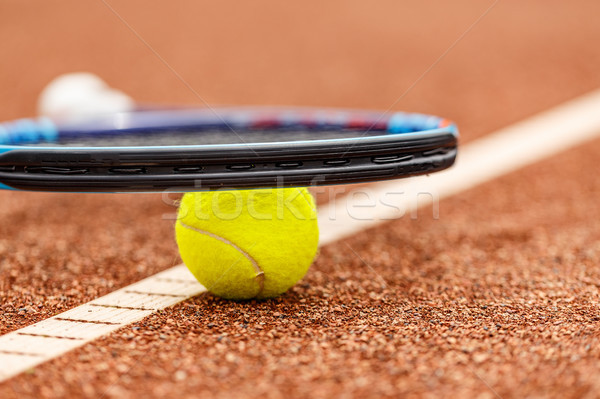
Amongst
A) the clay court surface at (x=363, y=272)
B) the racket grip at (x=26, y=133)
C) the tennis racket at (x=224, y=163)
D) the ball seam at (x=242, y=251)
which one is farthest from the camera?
the racket grip at (x=26, y=133)

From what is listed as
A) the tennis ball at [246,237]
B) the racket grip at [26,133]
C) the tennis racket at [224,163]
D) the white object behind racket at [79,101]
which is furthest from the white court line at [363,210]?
the white object behind racket at [79,101]

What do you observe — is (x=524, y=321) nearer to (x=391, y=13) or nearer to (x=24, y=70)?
(x=24, y=70)

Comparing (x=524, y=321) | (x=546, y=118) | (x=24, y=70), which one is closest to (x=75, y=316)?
(x=524, y=321)

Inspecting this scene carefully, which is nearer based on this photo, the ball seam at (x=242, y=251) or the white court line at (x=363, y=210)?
the white court line at (x=363, y=210)

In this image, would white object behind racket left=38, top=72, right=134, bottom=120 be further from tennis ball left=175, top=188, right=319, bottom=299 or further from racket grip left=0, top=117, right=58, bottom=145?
tennis ball left=175, top=188, right=319, bottom=299

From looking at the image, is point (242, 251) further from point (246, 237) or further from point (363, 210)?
point (363, 210)

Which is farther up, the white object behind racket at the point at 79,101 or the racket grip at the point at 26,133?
the white object behind racket at the point at 79,101

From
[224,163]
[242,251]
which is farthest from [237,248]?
[224,163]

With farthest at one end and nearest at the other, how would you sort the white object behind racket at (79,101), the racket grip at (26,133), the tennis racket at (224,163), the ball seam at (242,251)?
the white object behind racket at (79,101), the racket grip at (26,133), the ball seam at (242,251), the tennis racket at (224,163)

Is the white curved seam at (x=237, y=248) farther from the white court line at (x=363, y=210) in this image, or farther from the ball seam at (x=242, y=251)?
the white court line at (x=363, y=210)
